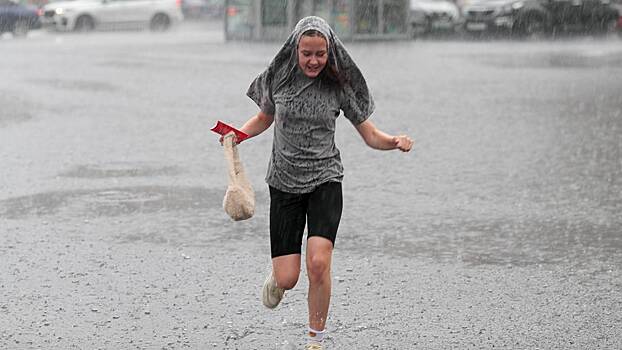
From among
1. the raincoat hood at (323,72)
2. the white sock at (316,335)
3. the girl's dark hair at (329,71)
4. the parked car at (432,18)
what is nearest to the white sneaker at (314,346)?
the white sock at (316,335)

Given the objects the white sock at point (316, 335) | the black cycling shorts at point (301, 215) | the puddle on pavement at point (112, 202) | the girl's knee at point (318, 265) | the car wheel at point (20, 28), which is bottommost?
the car wheel at point (20, 28)

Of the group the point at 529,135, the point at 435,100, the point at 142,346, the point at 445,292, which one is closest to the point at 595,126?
the point at 529,135

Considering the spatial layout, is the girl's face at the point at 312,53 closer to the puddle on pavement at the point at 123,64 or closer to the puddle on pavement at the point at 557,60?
the puddle on pavement at the point at 123,64

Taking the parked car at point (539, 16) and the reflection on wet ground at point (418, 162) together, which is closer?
the reflection on wet ground at point (418, 162)

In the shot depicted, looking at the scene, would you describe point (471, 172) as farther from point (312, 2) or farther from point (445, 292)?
point (312, 2)

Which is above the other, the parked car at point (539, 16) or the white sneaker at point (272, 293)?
the white sneaker at point (272, 293)

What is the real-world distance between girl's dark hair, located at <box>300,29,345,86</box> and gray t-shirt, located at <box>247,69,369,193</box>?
0.02 m

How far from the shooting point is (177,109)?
15.8m

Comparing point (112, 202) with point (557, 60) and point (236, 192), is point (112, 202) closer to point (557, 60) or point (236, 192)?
point (236, 192)

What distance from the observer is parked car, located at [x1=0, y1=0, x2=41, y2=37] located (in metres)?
37.2

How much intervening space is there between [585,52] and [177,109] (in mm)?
15605

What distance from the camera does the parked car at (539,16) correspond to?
37.6 meters

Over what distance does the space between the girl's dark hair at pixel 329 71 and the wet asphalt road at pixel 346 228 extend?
1212 mm

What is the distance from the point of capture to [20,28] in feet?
124
